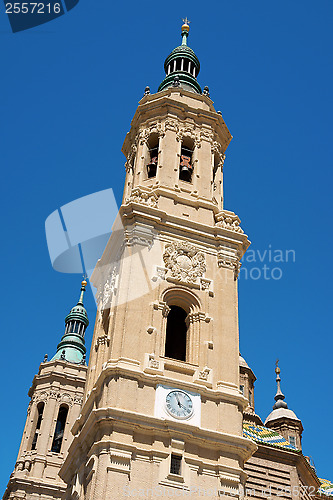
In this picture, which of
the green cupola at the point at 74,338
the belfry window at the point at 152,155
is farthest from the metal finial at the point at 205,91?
the green cupola at the point at 74,338

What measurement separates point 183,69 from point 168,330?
19.0 meters

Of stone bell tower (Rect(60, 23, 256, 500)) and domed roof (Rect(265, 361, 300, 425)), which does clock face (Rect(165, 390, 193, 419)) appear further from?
domed roof (Rect(265, 361, 300, 425))

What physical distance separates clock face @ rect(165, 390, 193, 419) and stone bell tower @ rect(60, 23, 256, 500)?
4 centimetres

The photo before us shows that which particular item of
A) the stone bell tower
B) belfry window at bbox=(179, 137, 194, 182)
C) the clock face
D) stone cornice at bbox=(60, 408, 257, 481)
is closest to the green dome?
the stone bell tower

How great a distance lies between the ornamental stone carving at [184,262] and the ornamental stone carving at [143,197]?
2352mm

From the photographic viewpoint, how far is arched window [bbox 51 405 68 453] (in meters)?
46.1

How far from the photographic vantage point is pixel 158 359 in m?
27.5

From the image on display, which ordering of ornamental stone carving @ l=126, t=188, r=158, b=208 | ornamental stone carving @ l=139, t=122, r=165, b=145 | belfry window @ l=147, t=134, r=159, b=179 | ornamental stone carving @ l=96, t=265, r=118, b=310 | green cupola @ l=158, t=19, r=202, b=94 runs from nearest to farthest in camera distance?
ornamental stone carving @ l=96, t=265, r=118, b=310 → ornamental stone carving @ l=126, t=188, r=158, b=208 → belfry window @ l=147, t=134, r=159, b=179 → ornamental stone carving @ l=139, t=122, r=165, b=145 → green cupola @ l=158, t=19, r=202, b=94

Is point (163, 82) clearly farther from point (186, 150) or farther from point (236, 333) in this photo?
point (236, 333)

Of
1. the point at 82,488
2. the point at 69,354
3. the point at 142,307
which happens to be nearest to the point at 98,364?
the point at 142,307

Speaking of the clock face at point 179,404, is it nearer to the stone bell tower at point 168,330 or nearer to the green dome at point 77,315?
the stone bell tower at point 168,330

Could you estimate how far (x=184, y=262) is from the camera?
3109 cm

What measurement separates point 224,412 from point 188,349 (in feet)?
10.5

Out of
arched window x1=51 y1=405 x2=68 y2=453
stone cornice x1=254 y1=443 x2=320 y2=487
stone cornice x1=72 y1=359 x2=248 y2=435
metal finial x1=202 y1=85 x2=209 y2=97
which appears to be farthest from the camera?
arched window x1=51 y1=405 x2=68 y2=453
